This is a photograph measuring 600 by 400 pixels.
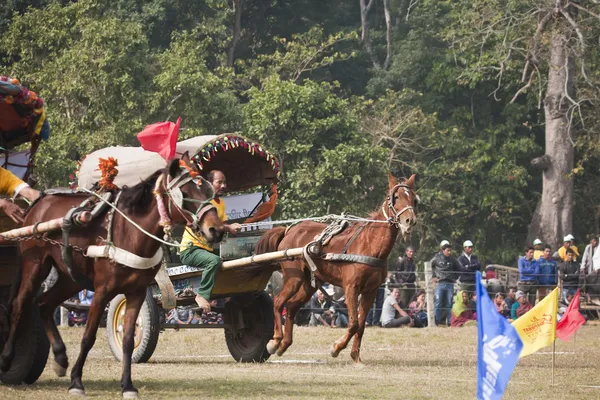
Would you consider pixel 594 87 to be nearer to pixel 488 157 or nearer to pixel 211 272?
pixel 488 157

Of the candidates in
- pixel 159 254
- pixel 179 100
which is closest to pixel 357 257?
pixel 159 254

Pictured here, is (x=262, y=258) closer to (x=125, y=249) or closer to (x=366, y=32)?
(x=125, y=249)

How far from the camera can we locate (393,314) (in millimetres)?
23438

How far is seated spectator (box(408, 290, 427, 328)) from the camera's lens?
2370 cm

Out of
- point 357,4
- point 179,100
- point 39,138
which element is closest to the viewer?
point 39,138

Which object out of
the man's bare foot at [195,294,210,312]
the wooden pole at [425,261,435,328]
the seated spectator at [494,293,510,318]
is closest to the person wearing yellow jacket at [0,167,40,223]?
the man's bare foot at [195,294,210,312]

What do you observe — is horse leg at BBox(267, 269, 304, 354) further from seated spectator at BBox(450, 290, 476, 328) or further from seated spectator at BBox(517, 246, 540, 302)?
seated spectator at BBox(517, 246, 540, 302)

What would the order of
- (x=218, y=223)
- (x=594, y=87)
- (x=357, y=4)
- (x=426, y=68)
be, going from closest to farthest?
(x=218, y=223), (x=594, y=87), (x=426, y=68), (x=357, y=4)

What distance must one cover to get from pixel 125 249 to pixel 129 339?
810 millimetres

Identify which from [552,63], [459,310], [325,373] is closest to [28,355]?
[325,373]

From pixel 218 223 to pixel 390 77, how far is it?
31.1 m

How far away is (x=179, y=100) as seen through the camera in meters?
29.7

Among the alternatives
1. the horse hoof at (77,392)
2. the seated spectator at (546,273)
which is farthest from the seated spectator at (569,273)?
the horse hoof at (77,392)

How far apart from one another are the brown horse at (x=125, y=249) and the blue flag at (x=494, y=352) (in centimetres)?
272
